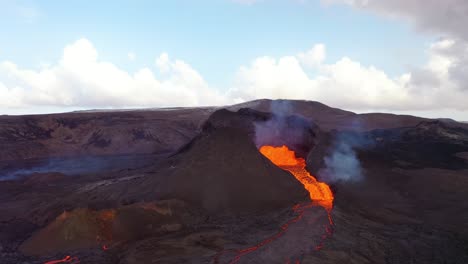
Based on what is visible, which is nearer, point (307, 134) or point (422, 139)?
point (307, 134)

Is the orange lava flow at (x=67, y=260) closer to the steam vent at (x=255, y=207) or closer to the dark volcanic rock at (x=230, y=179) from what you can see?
the steam vent at (x=255, y=207)

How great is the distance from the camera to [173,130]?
5622 centimetres

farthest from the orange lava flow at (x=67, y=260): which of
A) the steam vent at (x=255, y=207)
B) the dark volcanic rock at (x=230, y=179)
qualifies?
the dark volcanic rock at (x=230, y=179)

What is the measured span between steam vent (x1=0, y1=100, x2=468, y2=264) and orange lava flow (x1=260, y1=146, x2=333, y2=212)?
7 cm

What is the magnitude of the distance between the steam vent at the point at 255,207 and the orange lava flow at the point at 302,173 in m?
0.07

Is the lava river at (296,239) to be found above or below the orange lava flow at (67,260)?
above

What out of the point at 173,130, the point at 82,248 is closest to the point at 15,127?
the point at 173,130

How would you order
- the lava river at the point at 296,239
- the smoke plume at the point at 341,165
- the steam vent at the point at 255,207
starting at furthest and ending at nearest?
1. the smoke plume at the point at 341,165
2. the steam vent at the point at 255,207
3. the lava river at the point at 296,239

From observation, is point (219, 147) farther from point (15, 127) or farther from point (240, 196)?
point (15, 127)

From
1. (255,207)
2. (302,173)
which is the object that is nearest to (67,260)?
(255,207)

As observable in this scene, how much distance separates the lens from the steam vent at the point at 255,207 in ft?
42.4

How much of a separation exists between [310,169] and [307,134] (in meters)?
4.65

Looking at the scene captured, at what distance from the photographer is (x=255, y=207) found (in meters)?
17.8

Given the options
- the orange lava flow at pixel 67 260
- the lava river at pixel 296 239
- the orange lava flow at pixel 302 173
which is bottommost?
the orange lava flow at pixel 67 260
